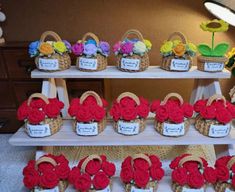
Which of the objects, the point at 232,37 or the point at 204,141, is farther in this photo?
the point at 232,37

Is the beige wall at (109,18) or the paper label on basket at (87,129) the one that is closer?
the paper label on basket at (87,129)

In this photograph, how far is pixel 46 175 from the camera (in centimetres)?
91

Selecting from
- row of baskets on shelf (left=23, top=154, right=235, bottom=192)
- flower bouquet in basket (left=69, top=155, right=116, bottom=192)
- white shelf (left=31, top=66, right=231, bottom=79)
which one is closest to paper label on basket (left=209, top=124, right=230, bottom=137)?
row of baskets on shelf (left=23, top=154, right=235, bottom=192)

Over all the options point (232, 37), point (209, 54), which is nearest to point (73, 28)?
point (209, 54)

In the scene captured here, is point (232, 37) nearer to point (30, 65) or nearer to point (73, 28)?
point (73, 28)

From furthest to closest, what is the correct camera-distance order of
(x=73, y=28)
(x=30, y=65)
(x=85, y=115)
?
(x=73, y=28)
(x=30, y=65)
(x=85, y=115)

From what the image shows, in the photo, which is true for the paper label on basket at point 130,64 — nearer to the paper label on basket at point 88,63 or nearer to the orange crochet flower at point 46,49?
the paper label on basket at point 88,63

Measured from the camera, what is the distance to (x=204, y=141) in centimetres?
96

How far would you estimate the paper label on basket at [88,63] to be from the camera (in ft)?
3.22

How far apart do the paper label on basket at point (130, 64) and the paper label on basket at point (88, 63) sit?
0.12m

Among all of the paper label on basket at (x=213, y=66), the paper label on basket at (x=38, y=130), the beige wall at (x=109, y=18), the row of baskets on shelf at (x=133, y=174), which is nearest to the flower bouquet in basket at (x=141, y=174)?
the row of baskets on shelf at (x=133, y=174)

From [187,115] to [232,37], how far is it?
0.91 metres

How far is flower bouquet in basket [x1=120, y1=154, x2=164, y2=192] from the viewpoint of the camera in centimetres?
90

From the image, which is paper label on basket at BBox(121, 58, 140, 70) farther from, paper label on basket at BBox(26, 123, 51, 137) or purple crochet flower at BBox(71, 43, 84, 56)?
paper label on basket at BBox(26, 123, 51, 137)
